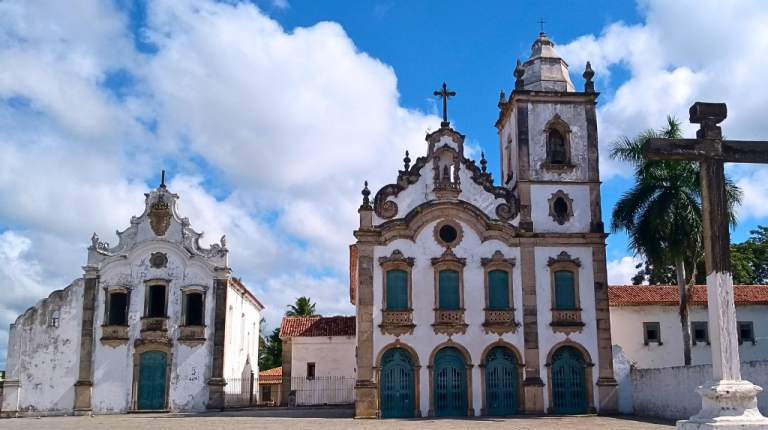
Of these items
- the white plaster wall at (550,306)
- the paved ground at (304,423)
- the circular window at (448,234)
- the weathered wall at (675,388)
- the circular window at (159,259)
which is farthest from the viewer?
the circular window at (159,259)

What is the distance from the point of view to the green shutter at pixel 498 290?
26578 mm

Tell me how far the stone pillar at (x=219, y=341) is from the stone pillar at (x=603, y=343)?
13899 millimetres

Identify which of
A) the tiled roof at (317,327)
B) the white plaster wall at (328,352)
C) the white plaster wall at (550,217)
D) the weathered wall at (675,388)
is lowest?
the weathered wall at (675,388)

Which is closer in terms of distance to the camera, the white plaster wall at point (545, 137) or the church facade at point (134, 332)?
the white plaster wall at point (545, 137)

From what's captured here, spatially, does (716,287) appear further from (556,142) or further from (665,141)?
(556,142)

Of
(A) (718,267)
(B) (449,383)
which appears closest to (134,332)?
(B) (449,383)

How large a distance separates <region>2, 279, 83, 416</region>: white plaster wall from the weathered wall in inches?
812

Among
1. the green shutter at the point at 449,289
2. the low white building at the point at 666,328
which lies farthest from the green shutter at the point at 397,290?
the low white building at the point at 666,328

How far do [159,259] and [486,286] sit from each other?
12.9 m

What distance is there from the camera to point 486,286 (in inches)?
1045

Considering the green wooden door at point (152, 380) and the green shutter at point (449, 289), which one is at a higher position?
the green shutter at point (449, 289)

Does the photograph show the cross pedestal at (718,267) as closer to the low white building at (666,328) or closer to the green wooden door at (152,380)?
the low white building at (666,328)

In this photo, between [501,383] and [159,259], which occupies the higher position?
[159,259]

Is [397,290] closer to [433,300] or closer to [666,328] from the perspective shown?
[433,300]
